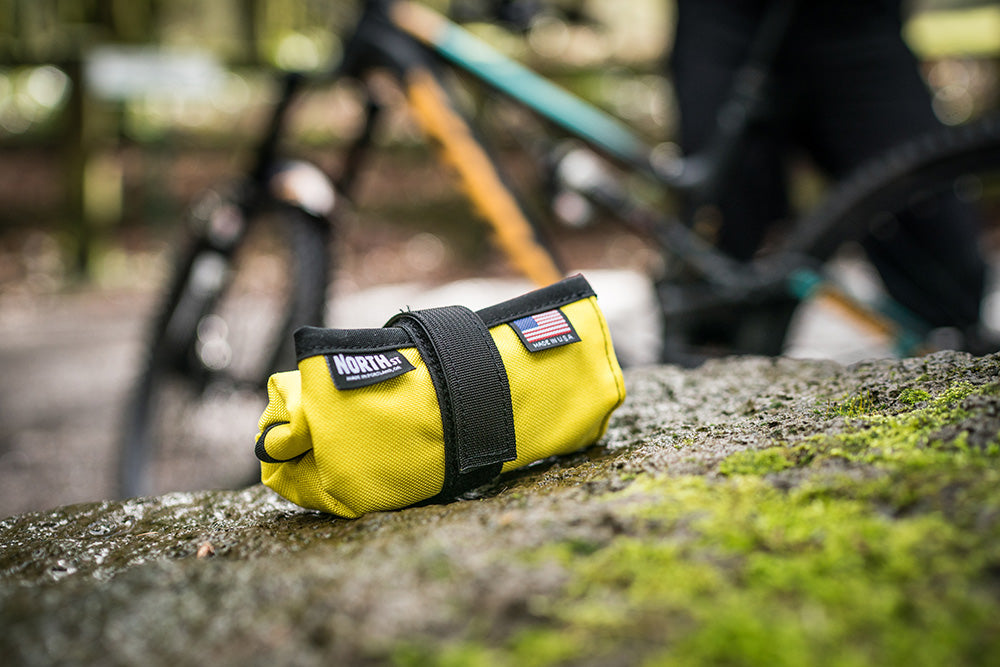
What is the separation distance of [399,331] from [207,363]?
4.56 ft

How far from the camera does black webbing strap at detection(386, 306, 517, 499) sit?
0.77 m

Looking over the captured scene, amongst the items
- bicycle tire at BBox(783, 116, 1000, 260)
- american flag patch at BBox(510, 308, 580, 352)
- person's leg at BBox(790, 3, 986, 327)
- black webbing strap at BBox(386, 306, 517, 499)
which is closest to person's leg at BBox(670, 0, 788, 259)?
person's leg at BBox(790, 3, 986, 327)

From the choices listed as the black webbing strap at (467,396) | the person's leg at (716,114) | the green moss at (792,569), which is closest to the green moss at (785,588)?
the green moss at (792,569)

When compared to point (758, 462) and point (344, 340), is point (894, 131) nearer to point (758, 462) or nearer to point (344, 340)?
point (758, 462)

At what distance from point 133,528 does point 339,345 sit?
388mm

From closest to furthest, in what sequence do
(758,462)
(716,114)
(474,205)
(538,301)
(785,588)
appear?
(785,588) < (758,462) < (538,301) < (474,205) < (716,114)

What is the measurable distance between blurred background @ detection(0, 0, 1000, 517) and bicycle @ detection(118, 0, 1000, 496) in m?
2.09

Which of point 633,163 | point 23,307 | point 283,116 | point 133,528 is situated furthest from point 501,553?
point 23,307

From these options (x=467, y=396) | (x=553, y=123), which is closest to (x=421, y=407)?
(x=467, y=396)

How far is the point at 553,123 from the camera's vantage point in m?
1.91

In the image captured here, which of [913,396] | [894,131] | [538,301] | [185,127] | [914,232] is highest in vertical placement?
[185,127]

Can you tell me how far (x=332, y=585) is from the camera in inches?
21.4

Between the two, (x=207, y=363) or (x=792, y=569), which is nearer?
(x=792, y=569)

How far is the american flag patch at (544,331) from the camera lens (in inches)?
32.8
